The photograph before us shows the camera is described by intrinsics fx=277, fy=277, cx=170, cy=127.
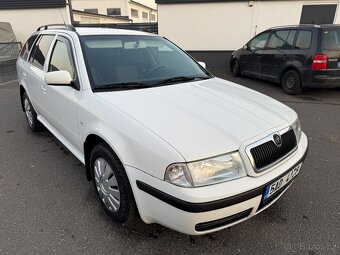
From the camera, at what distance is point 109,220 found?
2479 mm

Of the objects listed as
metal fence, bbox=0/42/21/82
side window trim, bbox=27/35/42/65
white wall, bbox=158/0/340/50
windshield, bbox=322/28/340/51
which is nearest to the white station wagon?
side window trim, bbox=27/35/42/65

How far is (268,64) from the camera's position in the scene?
7602 millimetres

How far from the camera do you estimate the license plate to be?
1.99 metres

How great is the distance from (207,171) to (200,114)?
536 millimetres

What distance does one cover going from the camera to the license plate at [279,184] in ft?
6.53

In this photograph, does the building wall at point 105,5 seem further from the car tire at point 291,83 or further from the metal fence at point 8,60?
the car tire at point 291,83

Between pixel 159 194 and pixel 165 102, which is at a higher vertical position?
pixel 165 102

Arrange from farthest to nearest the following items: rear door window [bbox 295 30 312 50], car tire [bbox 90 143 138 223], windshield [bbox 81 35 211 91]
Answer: rear door window [bbox 295 30 312 50] < windshield [bbox 81 35 211 91] < car tire [bbox 90 143 138 223]

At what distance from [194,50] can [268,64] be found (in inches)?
174

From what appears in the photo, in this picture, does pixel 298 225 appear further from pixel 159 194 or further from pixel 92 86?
pixel 92 86

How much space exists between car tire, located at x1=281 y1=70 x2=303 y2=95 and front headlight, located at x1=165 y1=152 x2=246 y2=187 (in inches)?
225

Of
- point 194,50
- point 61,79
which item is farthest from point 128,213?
point 194,50

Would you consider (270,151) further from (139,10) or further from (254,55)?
(139,10)

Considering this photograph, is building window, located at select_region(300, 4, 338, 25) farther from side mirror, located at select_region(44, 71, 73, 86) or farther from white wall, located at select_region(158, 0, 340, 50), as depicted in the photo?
side mirror, located at select_region(44, 71, 73, 86)
